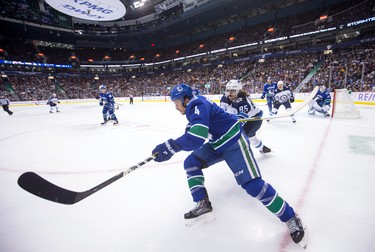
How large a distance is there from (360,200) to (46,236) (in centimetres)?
310

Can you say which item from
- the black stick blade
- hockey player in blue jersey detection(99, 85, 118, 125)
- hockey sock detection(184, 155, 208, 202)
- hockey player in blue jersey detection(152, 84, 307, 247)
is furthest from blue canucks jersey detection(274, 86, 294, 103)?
the black stick blade

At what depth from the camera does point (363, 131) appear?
508cm

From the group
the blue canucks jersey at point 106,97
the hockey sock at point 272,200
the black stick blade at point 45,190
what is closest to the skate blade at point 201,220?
the hockey sock at point 272,200

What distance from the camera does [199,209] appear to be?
1.88m

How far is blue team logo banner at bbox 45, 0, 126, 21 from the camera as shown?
531 inches

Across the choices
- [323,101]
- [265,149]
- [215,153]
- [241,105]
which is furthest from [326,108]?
[215,153]

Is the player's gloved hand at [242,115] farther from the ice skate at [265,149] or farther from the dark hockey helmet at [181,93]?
the dark hockey helmet at [181,93]

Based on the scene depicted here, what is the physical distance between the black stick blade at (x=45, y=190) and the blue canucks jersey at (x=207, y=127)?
0.94 metres

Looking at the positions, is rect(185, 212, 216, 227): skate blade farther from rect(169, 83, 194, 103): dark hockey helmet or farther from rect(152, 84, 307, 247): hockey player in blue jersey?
rect(169, 83, 194, 103): dark hockey helmet

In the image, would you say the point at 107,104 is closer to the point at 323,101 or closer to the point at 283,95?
the point at 283,95

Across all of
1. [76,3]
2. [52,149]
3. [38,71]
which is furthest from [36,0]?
[52,149]

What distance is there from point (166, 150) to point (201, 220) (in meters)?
0.78

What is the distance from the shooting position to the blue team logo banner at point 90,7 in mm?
13484

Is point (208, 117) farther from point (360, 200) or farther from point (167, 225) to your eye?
point (360, 200)
